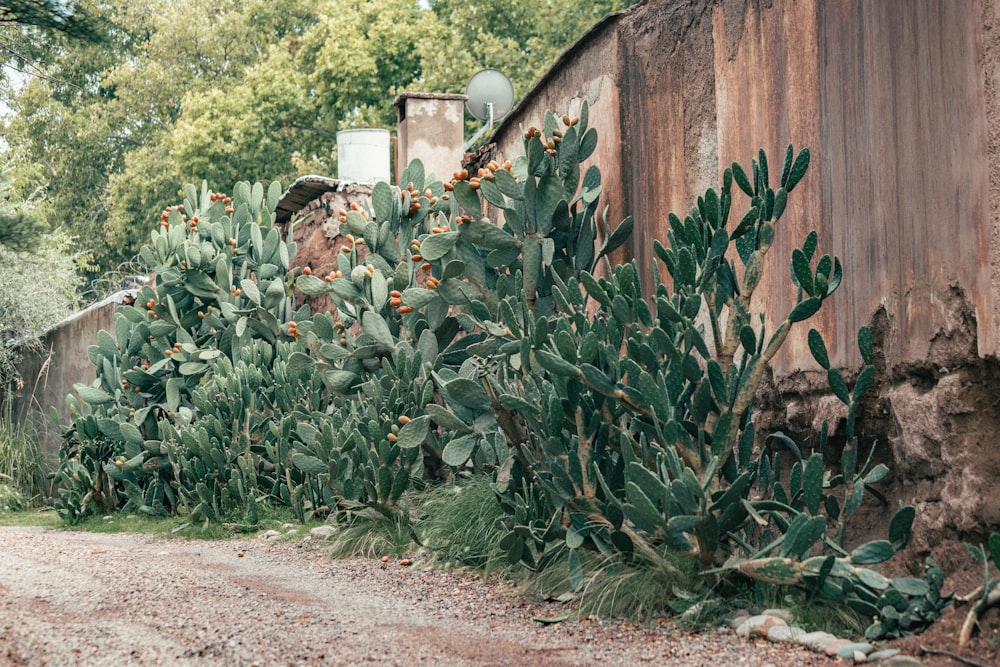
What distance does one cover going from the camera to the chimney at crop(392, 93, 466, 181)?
34.4 feet

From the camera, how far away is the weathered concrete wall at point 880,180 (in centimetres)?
334

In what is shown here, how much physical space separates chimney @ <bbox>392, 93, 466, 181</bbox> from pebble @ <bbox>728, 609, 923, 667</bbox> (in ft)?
23.8

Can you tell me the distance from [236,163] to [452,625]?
24868mm

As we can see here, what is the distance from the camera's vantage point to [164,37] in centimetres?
2992

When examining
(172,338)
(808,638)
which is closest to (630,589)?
(808,638)

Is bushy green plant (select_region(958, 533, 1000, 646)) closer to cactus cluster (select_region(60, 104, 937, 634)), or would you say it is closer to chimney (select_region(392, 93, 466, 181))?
cactus cluster (select_region(60, 104, 937, 634))

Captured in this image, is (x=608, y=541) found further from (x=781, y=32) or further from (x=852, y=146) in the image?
(x=781, y=32)

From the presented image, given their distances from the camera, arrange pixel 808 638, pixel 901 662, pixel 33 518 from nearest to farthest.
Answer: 1. pixel 901 662
2. pixel 808 638
3. pixel 33 518

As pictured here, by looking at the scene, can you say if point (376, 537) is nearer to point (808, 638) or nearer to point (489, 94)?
point (808, 638)

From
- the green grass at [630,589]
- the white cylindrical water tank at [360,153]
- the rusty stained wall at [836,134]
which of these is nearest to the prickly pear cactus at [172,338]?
the white cylindrical water tank at [360,153]

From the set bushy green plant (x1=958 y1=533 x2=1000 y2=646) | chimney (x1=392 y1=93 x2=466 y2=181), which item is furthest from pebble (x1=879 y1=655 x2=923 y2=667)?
chimney (x1=392 y1=93 x2=466 y2=181)

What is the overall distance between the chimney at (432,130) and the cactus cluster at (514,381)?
183 centimetres

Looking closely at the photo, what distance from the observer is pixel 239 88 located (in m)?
26.9

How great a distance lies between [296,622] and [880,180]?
8.65 feet
